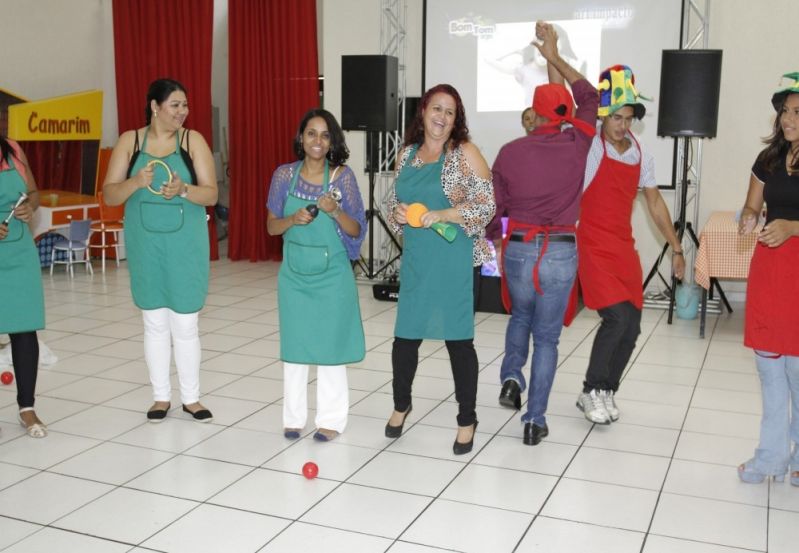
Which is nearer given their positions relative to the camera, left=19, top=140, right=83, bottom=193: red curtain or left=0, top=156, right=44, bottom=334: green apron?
left=0, top=156, right=44, bottom=334: green apron

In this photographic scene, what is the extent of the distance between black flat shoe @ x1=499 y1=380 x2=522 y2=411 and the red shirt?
98cm

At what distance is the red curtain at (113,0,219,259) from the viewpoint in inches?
370

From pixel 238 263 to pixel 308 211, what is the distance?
593 centimetres

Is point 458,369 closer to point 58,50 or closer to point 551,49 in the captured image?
point 551,49

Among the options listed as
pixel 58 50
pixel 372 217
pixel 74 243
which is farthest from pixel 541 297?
pixel 58 50

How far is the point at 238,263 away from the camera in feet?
30.9

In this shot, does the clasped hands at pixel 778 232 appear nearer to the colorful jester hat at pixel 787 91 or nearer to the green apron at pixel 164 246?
the colorful jester hat at pixel 787 91

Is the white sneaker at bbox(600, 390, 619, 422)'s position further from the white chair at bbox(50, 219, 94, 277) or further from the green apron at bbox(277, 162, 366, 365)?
the white chair at bbox(50, 219, 94, 277)

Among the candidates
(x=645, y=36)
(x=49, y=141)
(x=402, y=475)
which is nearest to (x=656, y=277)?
(x=645, y=36)

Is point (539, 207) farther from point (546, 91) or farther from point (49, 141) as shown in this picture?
point (49, 141)

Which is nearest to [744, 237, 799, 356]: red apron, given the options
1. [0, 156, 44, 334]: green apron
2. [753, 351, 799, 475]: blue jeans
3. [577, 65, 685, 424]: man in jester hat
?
[753, 351, 799, 475]: blue jeans

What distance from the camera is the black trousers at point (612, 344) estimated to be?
4.10 meters

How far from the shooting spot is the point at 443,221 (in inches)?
138

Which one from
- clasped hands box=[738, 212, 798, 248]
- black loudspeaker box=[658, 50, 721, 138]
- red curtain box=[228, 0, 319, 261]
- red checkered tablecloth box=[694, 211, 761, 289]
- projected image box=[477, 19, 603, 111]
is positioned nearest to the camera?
clasped hands box=[738, 212, 798, 248]
